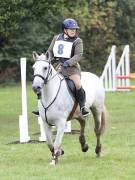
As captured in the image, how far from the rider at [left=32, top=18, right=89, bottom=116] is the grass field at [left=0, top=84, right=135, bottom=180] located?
1.15 metres

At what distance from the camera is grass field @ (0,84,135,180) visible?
10.6 meters

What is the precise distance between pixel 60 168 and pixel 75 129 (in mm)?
7581

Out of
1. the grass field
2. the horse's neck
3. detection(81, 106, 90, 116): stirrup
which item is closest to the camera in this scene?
the grass field

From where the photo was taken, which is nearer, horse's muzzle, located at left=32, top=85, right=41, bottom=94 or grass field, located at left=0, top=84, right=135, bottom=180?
grass field, located at left=0, top=84, right=135, bottom=180

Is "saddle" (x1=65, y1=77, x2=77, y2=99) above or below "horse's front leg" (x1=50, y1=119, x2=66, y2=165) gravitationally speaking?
above

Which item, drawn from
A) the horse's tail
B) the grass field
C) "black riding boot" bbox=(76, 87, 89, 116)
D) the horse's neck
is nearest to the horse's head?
the horse's neck

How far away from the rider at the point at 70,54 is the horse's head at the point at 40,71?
0.56 metres

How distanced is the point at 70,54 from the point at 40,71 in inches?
43.6

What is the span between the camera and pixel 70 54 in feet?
40.4

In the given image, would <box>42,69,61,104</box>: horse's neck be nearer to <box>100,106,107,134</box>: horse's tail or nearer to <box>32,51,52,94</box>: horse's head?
<box>32,51,52,94</box>: horse's head

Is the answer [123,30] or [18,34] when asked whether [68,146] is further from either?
[123,30]

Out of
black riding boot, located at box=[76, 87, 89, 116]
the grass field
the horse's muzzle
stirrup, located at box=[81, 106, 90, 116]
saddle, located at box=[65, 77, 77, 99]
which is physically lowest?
the grass field

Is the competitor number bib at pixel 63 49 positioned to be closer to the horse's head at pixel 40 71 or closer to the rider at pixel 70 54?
the rider at pixel 70 54

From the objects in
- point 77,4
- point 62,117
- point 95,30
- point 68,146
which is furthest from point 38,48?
point 62,117
